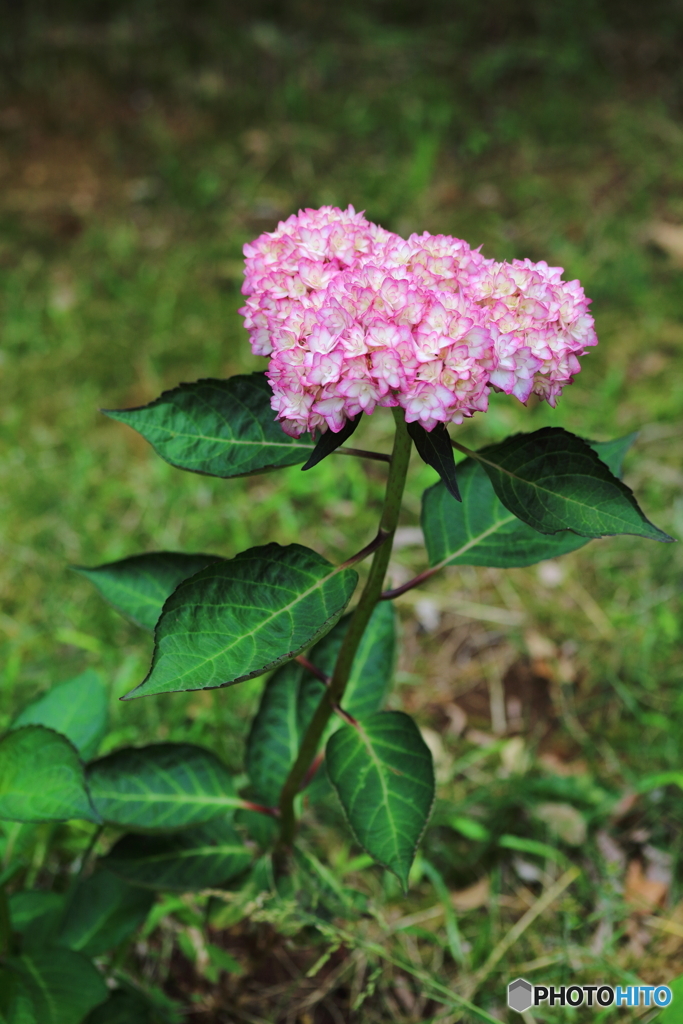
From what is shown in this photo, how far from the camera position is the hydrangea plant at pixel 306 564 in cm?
87

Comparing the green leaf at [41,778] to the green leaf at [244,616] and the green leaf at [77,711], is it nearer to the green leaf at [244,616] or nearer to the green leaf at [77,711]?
the green leaf at [77,711]

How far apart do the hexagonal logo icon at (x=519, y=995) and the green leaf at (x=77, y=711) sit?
79 centimetres

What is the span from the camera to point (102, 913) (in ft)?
4.23

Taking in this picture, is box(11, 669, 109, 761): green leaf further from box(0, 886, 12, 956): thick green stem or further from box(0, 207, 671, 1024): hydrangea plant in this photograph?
box(0, 886, 12, 956): thick green stem

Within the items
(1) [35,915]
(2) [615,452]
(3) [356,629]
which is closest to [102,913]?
(1) [35,915]

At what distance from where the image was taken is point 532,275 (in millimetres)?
923

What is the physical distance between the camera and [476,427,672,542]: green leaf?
93 cm

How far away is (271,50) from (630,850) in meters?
3.60

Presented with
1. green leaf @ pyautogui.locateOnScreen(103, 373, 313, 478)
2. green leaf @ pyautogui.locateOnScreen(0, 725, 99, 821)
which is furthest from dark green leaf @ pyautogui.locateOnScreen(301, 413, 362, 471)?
green leaf @ pyautogui.locateOnScreen(0, 725, 99, 821)

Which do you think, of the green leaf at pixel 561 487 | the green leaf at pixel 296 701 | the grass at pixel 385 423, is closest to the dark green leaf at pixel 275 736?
the green leaf at pixel 296 701

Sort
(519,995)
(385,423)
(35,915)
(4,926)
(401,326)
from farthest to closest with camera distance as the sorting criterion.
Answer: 1. (385,423)
2. (519,995)
3. (35,915)
4. (4,926)
5. (401,326)

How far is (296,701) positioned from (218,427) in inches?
21.1

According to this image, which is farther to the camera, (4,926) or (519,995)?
(519,995)

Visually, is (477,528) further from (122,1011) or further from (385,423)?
(385,423)
